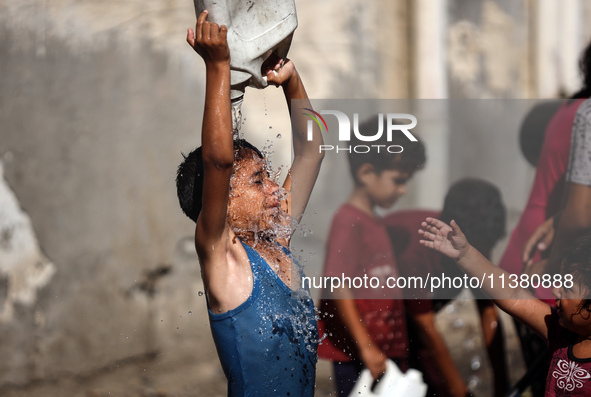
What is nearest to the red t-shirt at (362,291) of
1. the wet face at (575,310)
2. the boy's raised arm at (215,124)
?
the wet face at (575,310)

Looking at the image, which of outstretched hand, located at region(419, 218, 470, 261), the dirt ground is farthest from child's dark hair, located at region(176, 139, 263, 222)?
the dirt ground

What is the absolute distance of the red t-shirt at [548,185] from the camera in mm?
2953

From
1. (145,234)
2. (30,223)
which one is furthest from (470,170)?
(30,223)

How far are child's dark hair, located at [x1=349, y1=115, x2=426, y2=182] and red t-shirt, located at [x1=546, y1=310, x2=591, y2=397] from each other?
105 cm

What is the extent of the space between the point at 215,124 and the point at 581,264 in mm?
A: 1127

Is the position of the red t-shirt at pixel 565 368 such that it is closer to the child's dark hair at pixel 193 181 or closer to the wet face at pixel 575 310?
the wet face at pixel 575 310

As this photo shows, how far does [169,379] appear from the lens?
4156 millimetres

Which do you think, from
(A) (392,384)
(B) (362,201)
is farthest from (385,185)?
(A) (392,384)

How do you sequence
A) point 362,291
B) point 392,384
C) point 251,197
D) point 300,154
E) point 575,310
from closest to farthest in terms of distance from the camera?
point 575,310, point 251,197, point 300,154, point 362,291, point 392,384

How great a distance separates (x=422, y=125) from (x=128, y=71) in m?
2.03

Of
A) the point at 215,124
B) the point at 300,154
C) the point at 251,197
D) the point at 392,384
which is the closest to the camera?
the point at 215,124

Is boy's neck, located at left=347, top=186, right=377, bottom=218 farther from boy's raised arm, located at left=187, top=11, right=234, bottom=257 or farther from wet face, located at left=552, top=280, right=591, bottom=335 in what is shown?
boy's raised arm, located at left=187, top=11, right=234, bottom=257

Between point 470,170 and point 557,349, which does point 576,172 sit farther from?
point 470,170

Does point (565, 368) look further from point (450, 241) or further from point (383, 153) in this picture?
point (383, 153)
